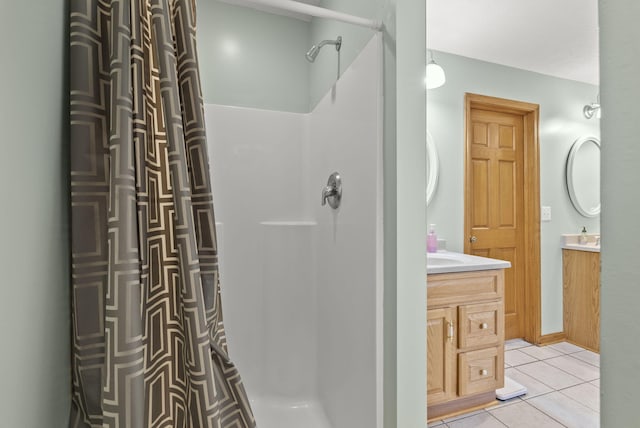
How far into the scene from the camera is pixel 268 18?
1908mm

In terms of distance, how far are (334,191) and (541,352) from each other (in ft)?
8.08

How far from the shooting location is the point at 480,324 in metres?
1.74

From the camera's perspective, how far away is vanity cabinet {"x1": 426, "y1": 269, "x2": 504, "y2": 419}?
1.64 metres

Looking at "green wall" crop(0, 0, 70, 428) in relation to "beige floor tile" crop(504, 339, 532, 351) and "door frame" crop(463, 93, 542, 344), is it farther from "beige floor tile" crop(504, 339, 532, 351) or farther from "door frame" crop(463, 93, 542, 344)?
"beige floor tile" crop(504, 339, 532, 351)

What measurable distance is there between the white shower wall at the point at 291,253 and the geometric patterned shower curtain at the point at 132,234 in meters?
0.65

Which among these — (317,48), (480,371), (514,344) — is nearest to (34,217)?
(317,48)

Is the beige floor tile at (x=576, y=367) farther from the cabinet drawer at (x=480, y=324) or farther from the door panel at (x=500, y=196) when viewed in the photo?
the cabinet drawer at (x=480, y=324)

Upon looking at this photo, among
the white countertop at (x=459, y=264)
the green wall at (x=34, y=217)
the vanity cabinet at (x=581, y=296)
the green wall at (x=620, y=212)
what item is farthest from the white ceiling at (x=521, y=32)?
the green wall at (x=34, y=217)

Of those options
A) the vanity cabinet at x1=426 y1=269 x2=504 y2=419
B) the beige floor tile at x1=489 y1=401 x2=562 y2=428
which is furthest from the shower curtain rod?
the beige floor tile at x1=489 y1=401 x2=562 y2=428

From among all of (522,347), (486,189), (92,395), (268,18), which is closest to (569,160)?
(486,189)

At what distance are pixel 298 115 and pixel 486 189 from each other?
5.54 ft

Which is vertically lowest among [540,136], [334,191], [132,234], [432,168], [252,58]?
[132,234]

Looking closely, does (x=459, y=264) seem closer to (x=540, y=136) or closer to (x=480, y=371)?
(x=480, y=371)

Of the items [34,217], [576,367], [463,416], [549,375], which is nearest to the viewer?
[34,217]
